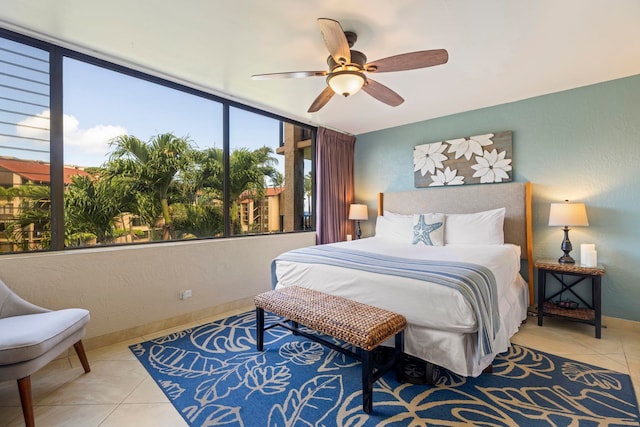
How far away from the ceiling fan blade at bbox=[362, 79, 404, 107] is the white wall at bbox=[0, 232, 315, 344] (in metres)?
2.14

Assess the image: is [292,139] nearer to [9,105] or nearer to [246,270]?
[246,270]

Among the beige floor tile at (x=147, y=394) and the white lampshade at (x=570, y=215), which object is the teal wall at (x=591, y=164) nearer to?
the white lampshade at (x=570, y=215)

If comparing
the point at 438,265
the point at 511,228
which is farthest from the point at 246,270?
the point at 511,228

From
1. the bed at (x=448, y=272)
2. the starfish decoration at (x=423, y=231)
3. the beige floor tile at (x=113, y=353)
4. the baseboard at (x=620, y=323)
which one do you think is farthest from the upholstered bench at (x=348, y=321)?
the baseboard at (x=620, y=323)

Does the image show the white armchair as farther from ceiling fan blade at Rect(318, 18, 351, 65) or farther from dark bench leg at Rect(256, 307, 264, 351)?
ceiling fan blade at Rect(318, 18, 351, 65)

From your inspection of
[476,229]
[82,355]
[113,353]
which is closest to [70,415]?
[82,355]

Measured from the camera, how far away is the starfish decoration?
3.38 metres

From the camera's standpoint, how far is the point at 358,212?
4.55 m

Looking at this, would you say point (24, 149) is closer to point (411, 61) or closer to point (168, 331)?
point (168, 331)

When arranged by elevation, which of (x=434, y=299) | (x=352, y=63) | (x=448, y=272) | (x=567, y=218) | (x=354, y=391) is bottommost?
(x=354, y=391)

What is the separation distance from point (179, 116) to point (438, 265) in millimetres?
2978

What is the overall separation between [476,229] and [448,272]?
160 cm

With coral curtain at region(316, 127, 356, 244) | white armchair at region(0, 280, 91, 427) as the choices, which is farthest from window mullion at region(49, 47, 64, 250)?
coral curtain at region(316, 127, 356, 244)

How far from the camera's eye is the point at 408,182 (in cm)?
435
